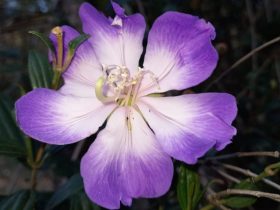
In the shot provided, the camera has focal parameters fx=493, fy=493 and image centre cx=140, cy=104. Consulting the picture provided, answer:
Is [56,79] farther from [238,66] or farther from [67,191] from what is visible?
[238,66]

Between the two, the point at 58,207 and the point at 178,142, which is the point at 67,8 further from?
the point at 178,142

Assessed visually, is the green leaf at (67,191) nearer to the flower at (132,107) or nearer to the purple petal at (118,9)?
the flower at (132,107)

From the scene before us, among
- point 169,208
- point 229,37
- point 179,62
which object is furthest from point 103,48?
point 229,37

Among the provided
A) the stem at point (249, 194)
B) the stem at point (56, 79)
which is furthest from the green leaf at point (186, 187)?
the stem at point (56, 79)

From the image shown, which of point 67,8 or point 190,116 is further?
point 67,8

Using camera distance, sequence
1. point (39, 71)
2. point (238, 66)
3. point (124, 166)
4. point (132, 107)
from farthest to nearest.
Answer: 1. point (238, 66)
2. point (39, 71)
3. point (132, 107)
4. point (124, 166)

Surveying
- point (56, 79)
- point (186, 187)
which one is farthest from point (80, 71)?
point (186, 187)

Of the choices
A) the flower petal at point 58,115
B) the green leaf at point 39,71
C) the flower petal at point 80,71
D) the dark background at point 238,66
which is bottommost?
the dark background at point 238,66
